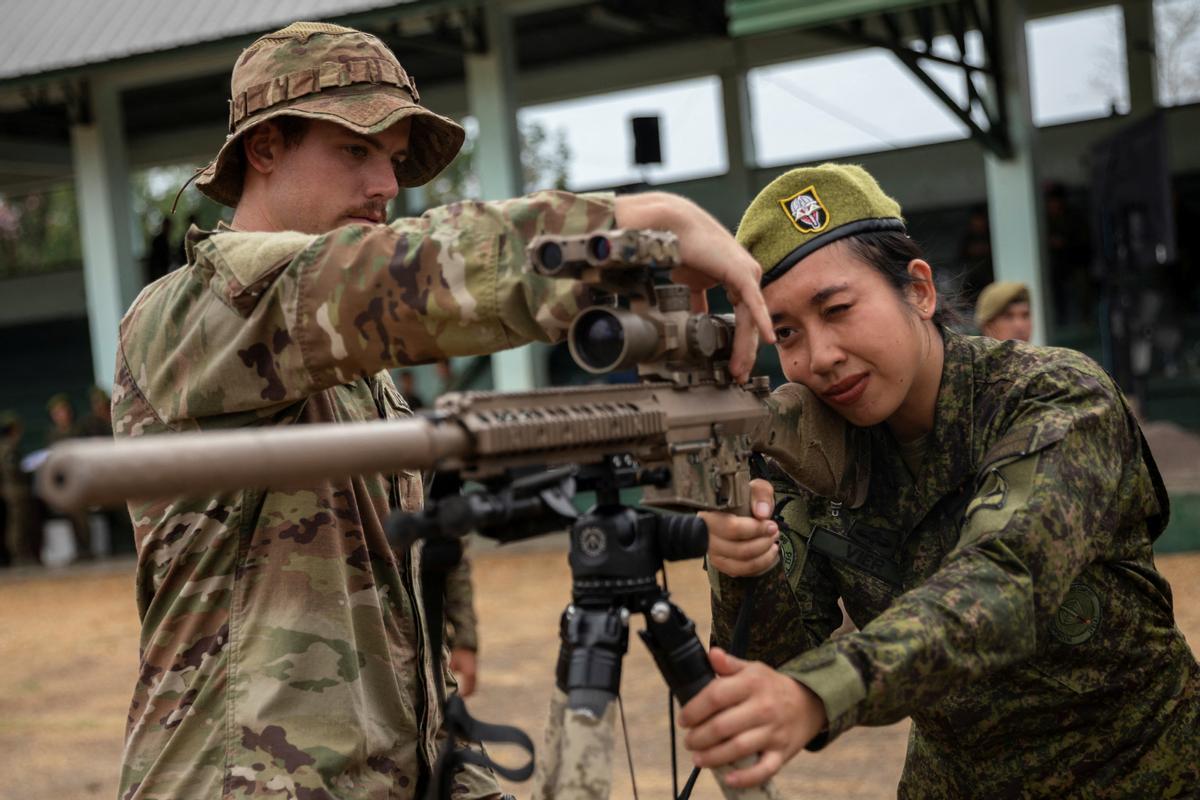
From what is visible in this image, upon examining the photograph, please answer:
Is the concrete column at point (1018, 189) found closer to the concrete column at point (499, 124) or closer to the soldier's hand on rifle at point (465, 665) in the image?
the concrete column at point (499, 124)

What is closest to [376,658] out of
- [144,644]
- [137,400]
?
[144,644]

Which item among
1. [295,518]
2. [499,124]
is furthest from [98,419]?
[295,518]

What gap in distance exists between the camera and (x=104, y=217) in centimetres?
1708

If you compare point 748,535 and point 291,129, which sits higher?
point 291,129

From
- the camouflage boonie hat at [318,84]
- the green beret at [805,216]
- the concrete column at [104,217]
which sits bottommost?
the green beret at [805,216]

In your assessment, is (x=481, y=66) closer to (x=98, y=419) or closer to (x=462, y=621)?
(x=98, y=419)

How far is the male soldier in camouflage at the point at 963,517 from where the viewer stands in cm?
254

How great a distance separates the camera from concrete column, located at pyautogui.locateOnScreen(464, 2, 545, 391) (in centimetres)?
1438

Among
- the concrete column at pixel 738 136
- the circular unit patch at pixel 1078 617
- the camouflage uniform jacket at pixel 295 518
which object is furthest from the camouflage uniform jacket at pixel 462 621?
the concrete column at pixel 738 136

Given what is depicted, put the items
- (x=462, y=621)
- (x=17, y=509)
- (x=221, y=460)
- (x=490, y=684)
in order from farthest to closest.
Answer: (x=17, y=509) → (x=490, y=684) → (x=462, y=621) → (x=221, y=460)

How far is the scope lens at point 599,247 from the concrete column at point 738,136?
18.2 m

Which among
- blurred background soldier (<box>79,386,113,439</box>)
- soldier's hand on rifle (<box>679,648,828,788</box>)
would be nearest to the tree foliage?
blurred background soldier (<box>79,386,113,439</box>)

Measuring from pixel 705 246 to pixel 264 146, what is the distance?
1.04m

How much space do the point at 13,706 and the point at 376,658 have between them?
8079 mm
